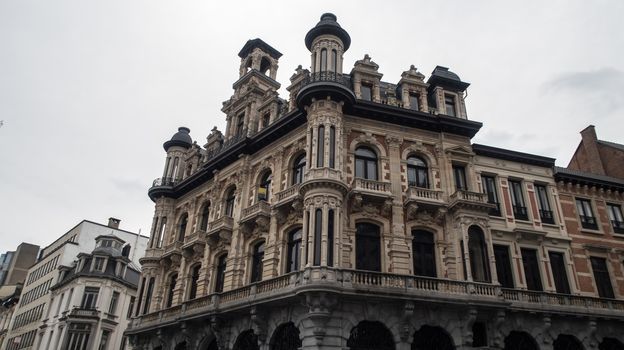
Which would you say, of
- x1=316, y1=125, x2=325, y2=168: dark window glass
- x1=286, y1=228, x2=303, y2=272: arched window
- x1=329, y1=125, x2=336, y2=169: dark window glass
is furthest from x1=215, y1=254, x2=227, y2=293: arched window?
x1=329, y1=125, x2=336, y2=169: dark window glass

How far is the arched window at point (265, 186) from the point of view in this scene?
26391mm

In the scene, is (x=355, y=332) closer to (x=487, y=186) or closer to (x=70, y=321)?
(x=487, y=186)

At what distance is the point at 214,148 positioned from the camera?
33.7 m

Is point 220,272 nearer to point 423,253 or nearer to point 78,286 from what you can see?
point 423,253

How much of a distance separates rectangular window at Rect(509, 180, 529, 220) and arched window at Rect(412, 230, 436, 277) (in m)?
6.55

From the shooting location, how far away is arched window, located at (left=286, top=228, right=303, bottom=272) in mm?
22281

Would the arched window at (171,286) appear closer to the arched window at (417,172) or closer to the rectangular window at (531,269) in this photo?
the arched window at (417,172)

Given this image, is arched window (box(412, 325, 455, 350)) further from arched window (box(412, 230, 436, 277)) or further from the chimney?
the chimney

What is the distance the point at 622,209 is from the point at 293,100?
2300 centimetres

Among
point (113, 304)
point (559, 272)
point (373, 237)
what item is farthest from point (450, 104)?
point (113, 304)

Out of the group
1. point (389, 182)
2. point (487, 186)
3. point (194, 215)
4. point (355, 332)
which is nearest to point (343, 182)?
point (389, 182)

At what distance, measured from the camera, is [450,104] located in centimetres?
2688

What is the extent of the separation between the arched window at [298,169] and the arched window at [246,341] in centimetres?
847

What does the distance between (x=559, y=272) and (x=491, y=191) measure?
589 centimetres
